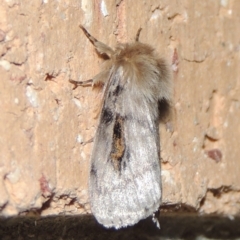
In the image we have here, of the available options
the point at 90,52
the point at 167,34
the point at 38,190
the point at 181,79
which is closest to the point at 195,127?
the point at 181,79

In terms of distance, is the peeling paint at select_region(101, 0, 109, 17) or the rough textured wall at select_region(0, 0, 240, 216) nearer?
the rough textured wall at select_region(0, 0, 240, 216)

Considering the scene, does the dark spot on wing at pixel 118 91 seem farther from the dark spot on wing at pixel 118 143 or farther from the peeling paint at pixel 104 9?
the peeling paint at pixel 104 9

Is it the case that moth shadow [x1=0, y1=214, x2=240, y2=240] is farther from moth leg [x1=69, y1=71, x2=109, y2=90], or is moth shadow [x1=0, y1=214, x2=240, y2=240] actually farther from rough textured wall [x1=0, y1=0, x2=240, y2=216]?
moth leg [x1=69, y1=71, x2=109, y2=90]

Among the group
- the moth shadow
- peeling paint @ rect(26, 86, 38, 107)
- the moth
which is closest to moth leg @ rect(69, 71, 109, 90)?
the moth

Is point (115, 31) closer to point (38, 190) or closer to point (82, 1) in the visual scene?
point (82, 1)

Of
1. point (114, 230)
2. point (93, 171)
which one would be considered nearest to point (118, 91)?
point (93, 171)

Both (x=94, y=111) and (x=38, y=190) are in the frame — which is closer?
(x=38, y=190)

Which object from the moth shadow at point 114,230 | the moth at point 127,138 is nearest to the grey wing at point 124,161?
the moth at point 127,138
